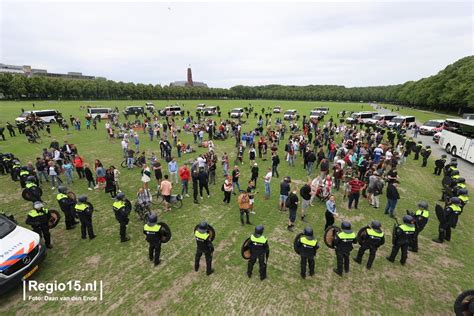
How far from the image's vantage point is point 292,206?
338 inches

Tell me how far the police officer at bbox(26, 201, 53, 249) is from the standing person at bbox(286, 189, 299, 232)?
7.75 meters

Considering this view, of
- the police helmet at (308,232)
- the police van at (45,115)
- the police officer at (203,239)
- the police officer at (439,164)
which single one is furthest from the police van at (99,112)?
the police officer at (439,164)

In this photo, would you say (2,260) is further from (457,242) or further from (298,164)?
(298,164)

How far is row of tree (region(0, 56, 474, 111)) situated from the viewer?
46219 mm

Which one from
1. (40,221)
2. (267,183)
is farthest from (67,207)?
(267,183)

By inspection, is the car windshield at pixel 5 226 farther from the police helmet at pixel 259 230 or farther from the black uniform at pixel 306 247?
the black uniform at pixel 306 247

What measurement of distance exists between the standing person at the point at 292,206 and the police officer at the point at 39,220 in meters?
7.75

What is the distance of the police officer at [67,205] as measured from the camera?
8.27 m

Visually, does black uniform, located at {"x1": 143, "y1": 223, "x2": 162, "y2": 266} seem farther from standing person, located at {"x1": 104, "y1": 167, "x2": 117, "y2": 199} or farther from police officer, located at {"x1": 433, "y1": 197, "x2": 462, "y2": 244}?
police officer, located at {"x1": 433, "y1": 197, "x2": 462, "y2": 244}

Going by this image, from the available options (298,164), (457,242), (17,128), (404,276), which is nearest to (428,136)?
(298,164)

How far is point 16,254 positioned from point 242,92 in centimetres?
10604

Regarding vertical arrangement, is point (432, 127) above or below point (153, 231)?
Result: above

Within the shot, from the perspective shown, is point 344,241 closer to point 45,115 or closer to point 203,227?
point 203,227

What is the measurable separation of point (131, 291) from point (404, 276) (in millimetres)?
7318
